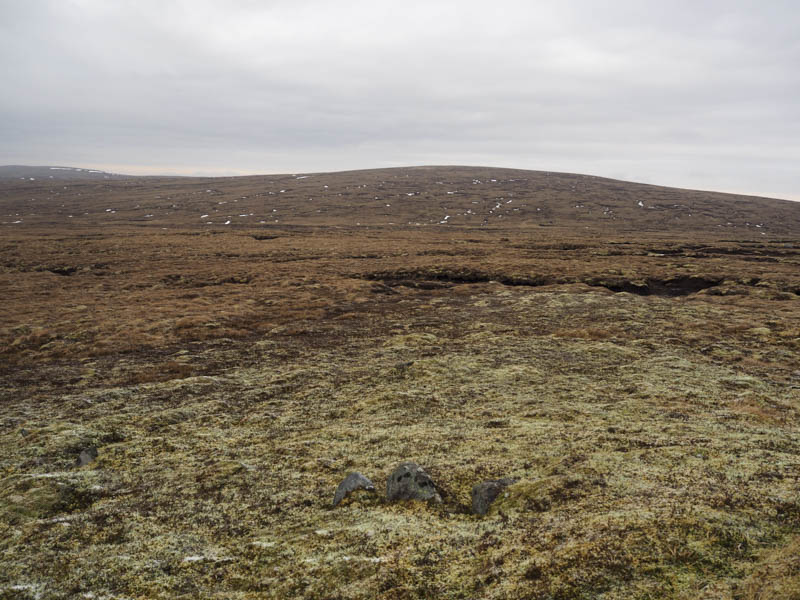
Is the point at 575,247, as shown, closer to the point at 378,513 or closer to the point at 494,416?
the point at 494,416

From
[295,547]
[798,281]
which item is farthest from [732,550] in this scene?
[798,281]

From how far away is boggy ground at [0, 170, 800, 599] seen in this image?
800cm

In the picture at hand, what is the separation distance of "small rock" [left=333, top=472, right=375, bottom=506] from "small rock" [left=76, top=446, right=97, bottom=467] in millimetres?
8739

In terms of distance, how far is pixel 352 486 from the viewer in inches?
448

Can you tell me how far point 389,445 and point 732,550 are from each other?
30.2 ft

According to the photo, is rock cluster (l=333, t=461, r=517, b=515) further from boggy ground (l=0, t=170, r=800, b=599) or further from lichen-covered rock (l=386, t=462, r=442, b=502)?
boggy ground (l=0, t=170, r=800, b=599)

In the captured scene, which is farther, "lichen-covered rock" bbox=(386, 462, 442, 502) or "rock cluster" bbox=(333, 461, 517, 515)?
"lichen-covered rock" bbox=(386, 462, 442, 502)

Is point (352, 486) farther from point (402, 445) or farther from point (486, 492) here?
point (486, 492)

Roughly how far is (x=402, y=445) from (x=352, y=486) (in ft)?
10.7

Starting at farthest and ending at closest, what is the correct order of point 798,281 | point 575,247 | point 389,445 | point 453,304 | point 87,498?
→ point 575,247
point 798,281
point 453,304
point 389,445
point 87,498

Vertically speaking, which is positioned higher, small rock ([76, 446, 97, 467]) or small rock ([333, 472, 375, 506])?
small rock ([333, 472, 375, 506])

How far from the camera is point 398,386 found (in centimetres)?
2048

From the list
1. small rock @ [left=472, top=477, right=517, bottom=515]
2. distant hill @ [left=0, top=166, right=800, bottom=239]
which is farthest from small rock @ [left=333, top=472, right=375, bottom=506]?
distant hill @ [left=0, top=166, right=800, bottom=239]

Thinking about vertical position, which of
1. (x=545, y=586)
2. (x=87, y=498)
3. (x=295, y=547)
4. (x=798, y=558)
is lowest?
(x=87, y=498)
